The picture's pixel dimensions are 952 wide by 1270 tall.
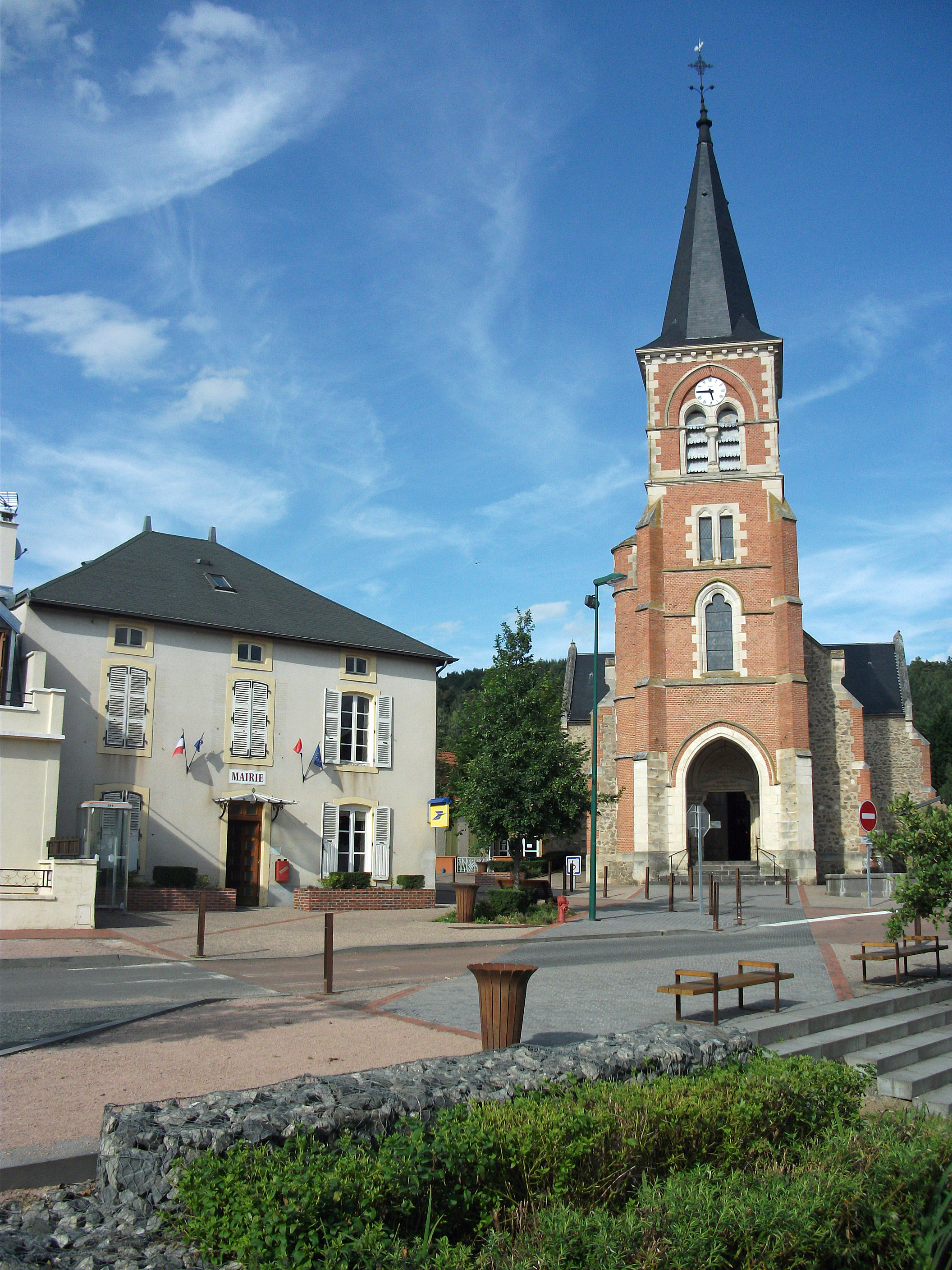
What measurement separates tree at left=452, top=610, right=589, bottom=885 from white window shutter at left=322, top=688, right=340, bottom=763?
397 centimetres

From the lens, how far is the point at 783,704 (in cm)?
3375

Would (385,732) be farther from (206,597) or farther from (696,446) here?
(696,446)

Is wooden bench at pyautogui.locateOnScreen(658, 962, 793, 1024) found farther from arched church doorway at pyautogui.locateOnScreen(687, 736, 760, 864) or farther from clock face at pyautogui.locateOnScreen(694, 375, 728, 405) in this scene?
clock face at pyautogui.locateOnScreen(694, 375, 728, 405)

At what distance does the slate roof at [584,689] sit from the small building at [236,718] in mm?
16039

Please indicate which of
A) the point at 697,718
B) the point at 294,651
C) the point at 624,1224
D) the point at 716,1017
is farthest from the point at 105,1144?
the point at 697,718

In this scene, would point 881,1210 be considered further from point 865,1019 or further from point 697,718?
point 697,718

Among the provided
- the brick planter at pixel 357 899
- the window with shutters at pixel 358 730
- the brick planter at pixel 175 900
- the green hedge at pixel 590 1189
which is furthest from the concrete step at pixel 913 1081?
the window with shutters at pixel 358 730

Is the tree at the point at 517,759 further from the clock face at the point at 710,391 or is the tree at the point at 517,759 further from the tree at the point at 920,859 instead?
the clock face at the point at 710,391

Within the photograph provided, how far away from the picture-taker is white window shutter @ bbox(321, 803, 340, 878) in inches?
1028

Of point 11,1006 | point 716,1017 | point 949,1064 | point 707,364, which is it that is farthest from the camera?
point 707,364

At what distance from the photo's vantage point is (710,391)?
37625 millimetres

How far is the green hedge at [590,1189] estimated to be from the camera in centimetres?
387

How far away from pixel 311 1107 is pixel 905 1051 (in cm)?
556

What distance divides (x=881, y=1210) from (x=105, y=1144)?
353 centimetres
